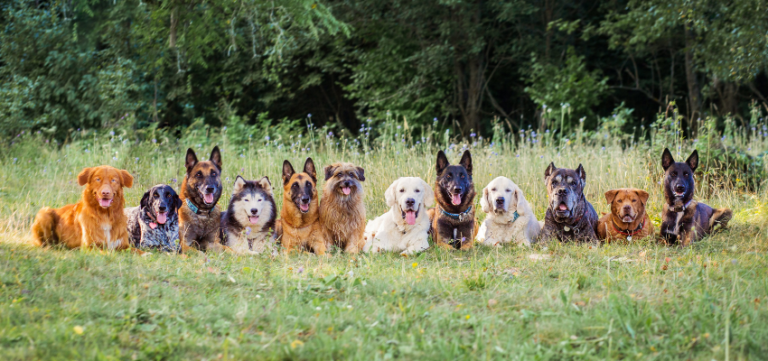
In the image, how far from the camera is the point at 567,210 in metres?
7.45

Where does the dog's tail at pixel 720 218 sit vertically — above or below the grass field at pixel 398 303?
above

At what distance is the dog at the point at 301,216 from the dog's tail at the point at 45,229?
7.91 feet

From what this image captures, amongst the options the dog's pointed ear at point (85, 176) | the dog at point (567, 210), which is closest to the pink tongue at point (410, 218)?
the dog at point (567, 210)

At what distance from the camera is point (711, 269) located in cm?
591

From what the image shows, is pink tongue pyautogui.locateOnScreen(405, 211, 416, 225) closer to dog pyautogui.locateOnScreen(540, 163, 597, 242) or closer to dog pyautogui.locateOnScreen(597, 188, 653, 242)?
dog pyautogui.locateOnScreen(540, 163, 597, 242)

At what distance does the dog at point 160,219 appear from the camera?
6.89 m

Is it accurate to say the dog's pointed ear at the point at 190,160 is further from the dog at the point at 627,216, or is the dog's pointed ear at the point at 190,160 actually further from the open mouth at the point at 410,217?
the dog at the point at 627,216

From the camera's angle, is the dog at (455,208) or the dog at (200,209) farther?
the dog at (455,208)

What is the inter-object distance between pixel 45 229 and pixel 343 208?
10.6ft

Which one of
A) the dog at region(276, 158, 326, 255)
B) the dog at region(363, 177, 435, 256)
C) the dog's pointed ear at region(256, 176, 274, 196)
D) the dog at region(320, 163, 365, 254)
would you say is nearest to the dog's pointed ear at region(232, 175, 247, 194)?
the dog's pointed ear at region(256, 176, 274, 196)

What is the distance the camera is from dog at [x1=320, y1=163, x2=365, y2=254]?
7359 mm

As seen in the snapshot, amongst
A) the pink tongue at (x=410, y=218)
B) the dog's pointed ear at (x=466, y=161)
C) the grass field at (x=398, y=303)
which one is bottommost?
the grass field at (x=398, y=303)

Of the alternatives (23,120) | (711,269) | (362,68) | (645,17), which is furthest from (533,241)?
(23,120)

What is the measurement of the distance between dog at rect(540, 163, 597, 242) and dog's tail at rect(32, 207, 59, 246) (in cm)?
558
